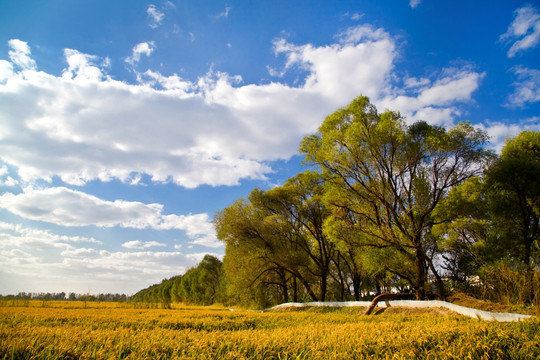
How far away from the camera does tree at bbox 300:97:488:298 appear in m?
15.4

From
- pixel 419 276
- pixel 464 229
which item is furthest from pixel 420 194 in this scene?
pixel 464 229

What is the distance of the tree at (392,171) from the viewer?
607 inches

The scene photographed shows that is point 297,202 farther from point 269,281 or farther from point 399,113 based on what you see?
point 399,113

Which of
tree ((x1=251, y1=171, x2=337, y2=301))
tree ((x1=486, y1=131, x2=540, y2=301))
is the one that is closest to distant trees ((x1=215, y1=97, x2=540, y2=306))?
tree ((x1=486, y1=131, x2=540, y2=301))

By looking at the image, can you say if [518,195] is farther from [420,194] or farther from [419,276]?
[419,276]

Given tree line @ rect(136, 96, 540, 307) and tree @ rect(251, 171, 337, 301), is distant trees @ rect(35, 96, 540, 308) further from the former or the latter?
tree @ rect(251, 171, 337, 301)

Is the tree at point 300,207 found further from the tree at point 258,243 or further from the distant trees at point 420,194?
the distant trees at point 420,194

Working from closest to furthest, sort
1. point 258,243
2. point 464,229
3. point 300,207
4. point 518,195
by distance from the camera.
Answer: point 518,195 < point 464,229 < point 258,243 < point 300,207

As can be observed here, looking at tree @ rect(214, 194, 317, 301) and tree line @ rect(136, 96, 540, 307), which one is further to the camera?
tree @ rect(214, 194, 317, 301)

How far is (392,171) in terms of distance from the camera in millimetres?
17141

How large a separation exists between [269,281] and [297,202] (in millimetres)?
8584

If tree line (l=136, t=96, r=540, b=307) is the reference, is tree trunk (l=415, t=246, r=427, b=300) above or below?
below

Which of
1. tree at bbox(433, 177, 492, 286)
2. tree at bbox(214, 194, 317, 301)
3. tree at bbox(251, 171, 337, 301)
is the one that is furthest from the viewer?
tree at bbox(251, 171, 337, 301)

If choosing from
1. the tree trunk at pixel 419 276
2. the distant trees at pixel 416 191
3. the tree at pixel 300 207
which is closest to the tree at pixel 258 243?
the tree at pixel 300 207
